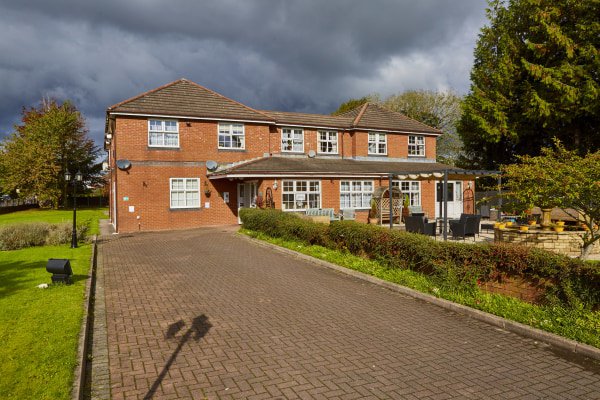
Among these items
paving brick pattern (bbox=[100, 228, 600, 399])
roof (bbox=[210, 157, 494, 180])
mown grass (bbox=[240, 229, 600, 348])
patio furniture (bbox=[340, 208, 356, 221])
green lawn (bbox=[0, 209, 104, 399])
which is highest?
roof (bbox=[210, 157, 494, 180])

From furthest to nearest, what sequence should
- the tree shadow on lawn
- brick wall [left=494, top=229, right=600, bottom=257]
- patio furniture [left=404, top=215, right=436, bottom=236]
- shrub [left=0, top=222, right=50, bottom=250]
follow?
shrub [left=0, top=222, right=50, bottom=250] < patio furniture [left=404, top=215, right=436, bottom=236] < brick wall [left=494, top=229, right=600, bottom=257] < the tree shadow on lawn

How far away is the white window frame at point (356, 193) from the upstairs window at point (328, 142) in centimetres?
420

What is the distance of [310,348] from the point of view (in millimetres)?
5523

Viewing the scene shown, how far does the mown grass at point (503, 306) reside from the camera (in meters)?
5.64

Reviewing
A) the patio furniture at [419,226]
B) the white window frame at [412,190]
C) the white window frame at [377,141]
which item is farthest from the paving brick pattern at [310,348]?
the white window frame at [377,141]

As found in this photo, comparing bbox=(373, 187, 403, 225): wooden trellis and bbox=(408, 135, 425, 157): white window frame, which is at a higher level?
bbox=(408, 135, 425, 157): white window frame

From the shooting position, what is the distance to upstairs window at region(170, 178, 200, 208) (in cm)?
2188

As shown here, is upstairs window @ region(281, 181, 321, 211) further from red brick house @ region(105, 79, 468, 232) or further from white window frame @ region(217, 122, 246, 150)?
white window frame @ region(217, 122, 246, 150)

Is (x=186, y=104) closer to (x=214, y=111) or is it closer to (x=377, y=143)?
(x=214, y=111)

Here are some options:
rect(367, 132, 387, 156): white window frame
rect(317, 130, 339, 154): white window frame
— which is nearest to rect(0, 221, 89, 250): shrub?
rect(317, 130, 339, 154): white window frame

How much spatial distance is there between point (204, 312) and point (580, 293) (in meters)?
6.00

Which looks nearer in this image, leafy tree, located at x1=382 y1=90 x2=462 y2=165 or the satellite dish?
the satellite dish

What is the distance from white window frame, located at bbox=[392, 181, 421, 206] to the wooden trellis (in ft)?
6.92

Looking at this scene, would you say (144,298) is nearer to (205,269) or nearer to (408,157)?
(205,269)
